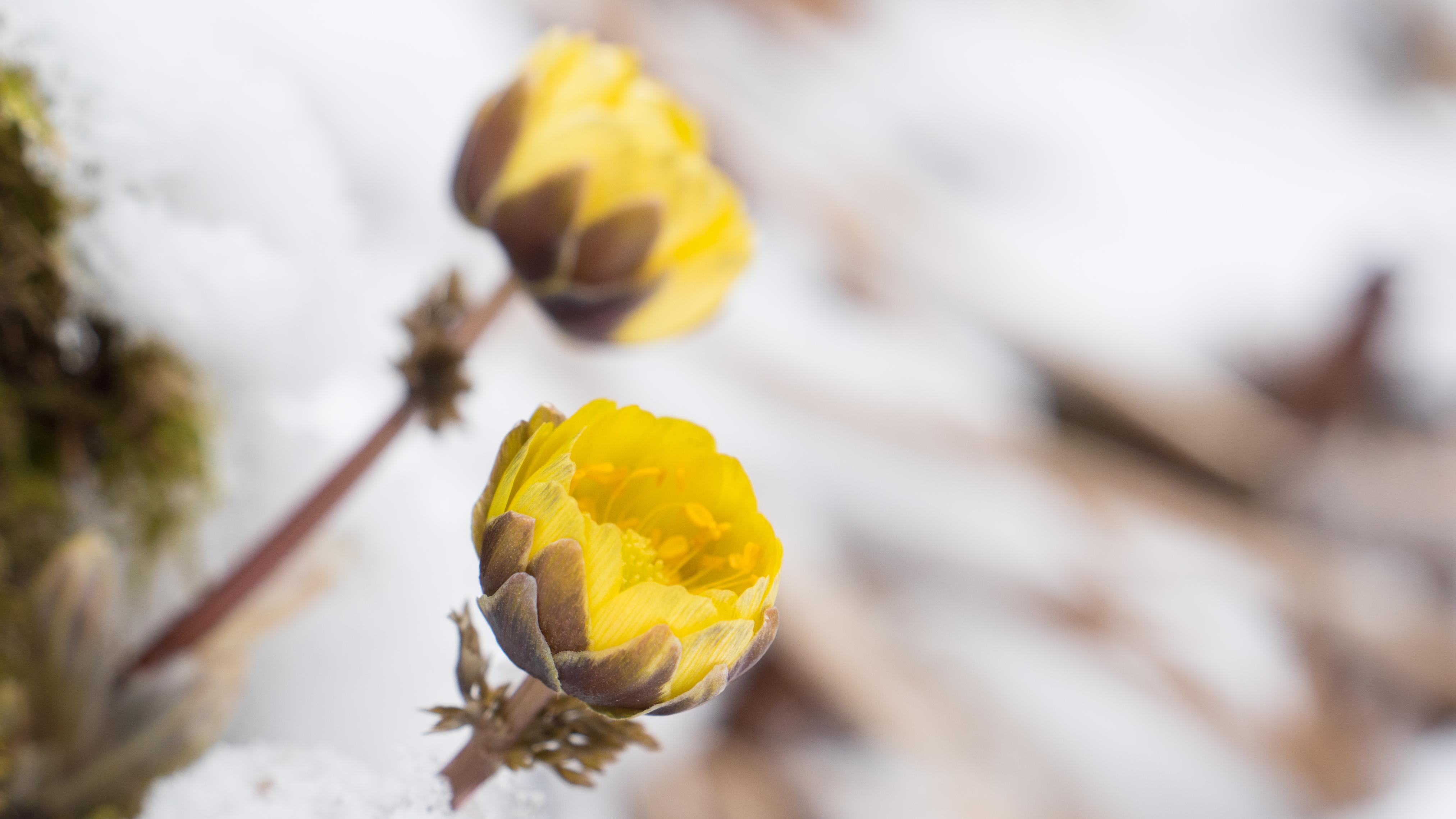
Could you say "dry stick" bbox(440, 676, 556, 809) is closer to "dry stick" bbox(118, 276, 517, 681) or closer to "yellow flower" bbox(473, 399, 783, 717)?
"yellow flower" bbox(473, 399, 783, 717)

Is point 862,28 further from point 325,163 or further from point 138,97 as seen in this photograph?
point 138,97

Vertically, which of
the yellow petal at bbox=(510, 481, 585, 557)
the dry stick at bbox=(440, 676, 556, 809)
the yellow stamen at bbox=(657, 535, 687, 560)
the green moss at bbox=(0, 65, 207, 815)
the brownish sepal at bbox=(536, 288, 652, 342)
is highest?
the yellow petal at bbox=(510, 481, 585, 557)

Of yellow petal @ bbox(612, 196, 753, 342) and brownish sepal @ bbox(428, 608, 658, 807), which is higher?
yellow petal @ bbox(612, 196, 753, 342)

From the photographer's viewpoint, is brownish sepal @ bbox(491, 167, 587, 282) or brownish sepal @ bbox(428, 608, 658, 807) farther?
brownish sepal @ bbox(491, 167, 587, 282)

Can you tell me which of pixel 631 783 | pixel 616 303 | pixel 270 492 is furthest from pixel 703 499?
pixel 631 783

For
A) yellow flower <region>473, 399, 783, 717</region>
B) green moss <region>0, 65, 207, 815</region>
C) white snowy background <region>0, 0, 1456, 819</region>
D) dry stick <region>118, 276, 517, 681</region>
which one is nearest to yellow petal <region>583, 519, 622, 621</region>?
yellow flower <region>473, 399, 783, 717</region>

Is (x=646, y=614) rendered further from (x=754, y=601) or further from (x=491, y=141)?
(x=491, y=141)
